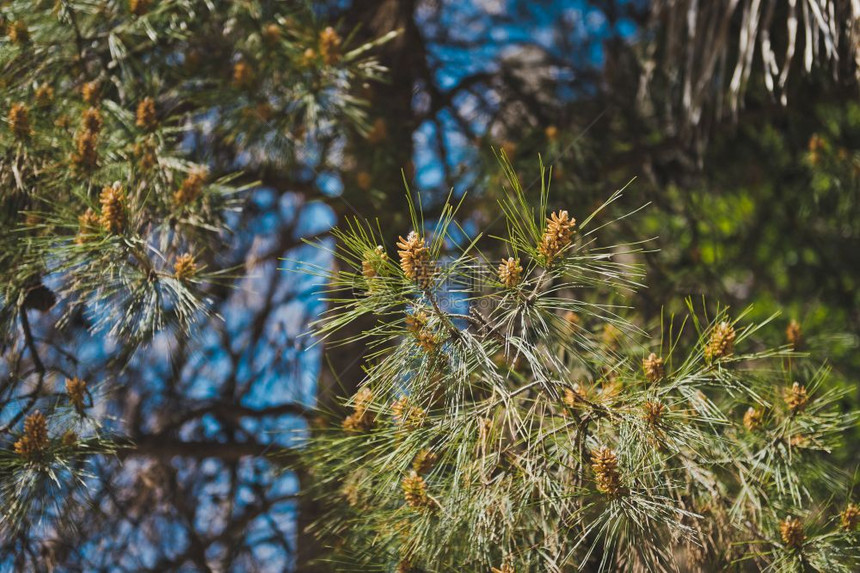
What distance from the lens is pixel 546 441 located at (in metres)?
1.46

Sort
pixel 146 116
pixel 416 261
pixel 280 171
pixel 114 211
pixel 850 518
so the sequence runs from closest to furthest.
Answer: pixel 416 261 → pixel 850 518 → pixel 114 211 → pixel 146 116 → pixel 280 171

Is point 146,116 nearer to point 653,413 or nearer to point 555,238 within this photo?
point 555,238

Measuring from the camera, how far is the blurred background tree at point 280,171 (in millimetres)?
1635

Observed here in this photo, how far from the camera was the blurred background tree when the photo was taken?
5.36ft

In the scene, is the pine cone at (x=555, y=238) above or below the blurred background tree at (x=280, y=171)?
below

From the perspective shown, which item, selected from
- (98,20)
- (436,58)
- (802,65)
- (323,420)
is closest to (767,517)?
(323,420)

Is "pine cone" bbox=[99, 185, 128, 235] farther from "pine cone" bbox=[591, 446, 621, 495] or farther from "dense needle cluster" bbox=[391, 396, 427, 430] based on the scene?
"pine cone" bbox=[591, 446, 621, 495]

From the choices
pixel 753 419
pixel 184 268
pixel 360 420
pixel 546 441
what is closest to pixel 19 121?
pixel 184 268

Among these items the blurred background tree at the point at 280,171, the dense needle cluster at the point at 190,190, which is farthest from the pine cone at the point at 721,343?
the dense needle cluster at the point at 190,190

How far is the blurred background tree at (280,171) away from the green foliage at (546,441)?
15 cm

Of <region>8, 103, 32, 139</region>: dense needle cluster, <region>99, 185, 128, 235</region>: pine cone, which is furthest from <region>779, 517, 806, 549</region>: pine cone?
<region>8, 103, 32, 139</region>: dense needle cluster

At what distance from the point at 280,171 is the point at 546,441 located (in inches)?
40.8

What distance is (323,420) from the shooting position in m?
1.76

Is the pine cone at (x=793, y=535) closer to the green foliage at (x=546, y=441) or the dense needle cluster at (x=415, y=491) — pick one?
the green foliage at (x=546, y=441)
